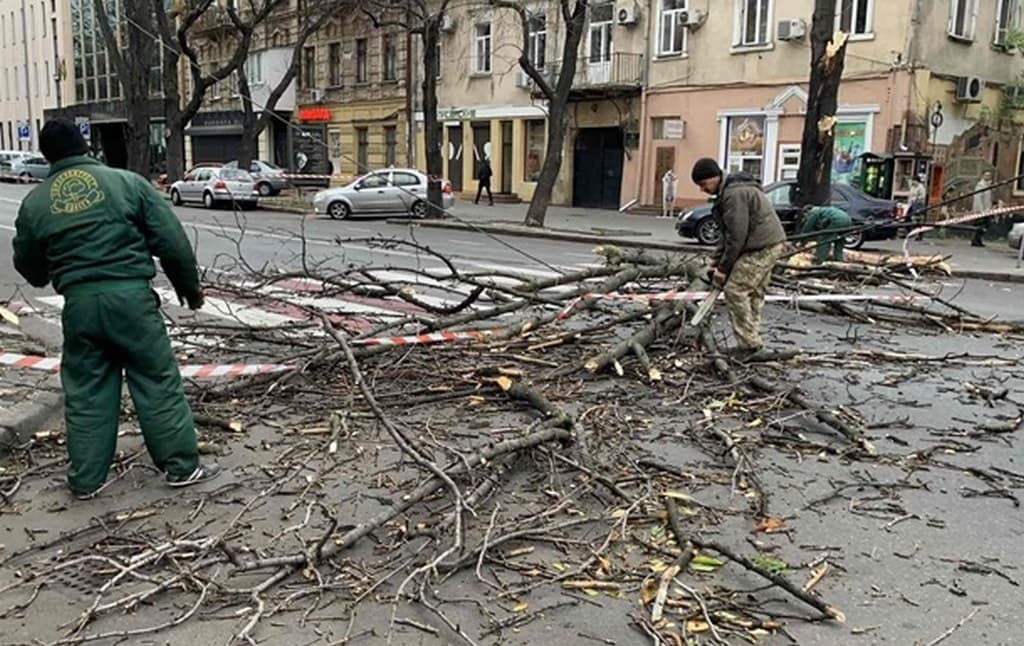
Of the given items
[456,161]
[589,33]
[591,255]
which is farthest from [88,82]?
[591,255]

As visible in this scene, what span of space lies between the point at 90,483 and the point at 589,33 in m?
29.2

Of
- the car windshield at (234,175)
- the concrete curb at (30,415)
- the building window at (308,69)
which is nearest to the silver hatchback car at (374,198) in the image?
the car windshield at (234,175)

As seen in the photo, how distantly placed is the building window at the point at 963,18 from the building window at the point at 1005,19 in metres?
1.38

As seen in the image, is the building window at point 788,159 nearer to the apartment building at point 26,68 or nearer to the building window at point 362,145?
the building window at point 362,145

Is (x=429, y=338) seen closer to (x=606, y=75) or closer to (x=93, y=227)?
(x=93, y=227)

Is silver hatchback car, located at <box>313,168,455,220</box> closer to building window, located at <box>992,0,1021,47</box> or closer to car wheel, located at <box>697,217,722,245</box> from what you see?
car wheel, located at <box>697,217,722,245</box>

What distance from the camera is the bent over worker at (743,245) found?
7.43 meters

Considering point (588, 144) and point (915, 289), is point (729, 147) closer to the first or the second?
point (588, 144)

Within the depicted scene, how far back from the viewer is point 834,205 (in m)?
19.2

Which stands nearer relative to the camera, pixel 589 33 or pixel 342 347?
pixel 342 347

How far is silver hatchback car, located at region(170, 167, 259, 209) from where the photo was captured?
30766 mm

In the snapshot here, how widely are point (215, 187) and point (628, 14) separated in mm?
14412

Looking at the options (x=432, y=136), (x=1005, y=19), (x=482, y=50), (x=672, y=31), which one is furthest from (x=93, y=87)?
(x=1005, y=19)

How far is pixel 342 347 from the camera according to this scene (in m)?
6.23
